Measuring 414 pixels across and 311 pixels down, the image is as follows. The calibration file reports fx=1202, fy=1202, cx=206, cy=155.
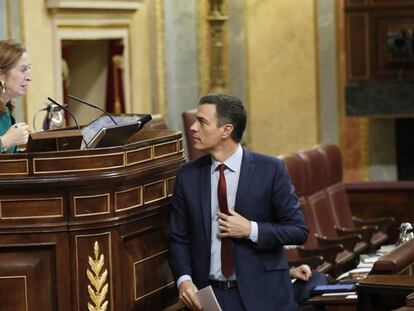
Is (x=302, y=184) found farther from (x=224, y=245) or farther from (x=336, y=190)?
(x=224, y=245)

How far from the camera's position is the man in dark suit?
4402 mm

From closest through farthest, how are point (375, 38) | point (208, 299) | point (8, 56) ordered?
point (208, 299) < point (8, 56) < point (375, 38)

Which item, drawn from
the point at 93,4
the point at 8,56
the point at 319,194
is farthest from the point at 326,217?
the point at 8,56

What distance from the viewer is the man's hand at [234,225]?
14.3 ft

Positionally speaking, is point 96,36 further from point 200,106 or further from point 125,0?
point 200,106

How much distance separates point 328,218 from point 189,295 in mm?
3031

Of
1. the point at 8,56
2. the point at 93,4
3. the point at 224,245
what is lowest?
the point at 224,245

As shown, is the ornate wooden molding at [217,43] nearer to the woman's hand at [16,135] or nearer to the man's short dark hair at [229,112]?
the man's short dark hair at [229,112]

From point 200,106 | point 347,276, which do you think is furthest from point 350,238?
point 200,106

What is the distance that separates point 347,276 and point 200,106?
153 cm

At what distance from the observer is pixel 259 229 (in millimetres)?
4375

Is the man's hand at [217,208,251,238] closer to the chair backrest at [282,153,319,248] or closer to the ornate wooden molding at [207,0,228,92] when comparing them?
the chair backrest at [282,153,319,248]

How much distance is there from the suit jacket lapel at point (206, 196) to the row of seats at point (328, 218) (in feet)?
6.33

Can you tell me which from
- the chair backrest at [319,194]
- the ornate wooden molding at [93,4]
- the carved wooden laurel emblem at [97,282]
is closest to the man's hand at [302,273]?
the carved wooden laurel emblem at [97,282]
